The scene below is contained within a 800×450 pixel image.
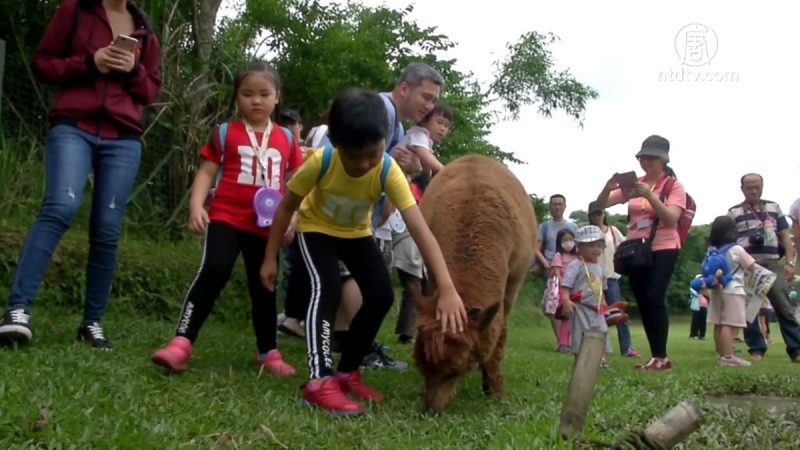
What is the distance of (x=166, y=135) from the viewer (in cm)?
1055

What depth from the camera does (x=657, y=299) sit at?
830 centimetres

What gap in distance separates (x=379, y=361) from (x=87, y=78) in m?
2.95

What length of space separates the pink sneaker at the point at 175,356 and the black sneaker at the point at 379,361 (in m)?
1.89

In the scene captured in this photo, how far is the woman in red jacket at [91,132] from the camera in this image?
518cm

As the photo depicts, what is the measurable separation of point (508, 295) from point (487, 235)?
899 millimetres

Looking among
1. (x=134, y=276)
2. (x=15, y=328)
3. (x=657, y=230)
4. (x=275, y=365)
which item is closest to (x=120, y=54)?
(x=15, y=328)

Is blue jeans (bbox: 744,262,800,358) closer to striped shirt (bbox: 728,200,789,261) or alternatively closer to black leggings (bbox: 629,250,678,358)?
striped shirt (bbox: 728,200,789,261)

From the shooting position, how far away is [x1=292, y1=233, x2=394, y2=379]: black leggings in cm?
511

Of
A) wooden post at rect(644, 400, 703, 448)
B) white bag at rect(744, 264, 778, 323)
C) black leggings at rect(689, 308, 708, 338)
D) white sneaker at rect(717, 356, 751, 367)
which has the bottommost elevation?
black leggings at rect(689, 308, 708, 338)

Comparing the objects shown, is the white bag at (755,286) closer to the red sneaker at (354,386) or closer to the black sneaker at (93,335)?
the red sneaker at (354,386)

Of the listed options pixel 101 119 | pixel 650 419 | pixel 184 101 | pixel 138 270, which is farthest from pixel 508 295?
pixel 184 101

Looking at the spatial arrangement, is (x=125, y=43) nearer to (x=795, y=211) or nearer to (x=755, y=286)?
(x=755, y=286)

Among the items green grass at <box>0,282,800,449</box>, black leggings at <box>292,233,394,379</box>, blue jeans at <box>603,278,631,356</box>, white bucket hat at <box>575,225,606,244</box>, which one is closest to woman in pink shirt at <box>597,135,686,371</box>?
white bucket hat at <box>575,225,606,244</box>

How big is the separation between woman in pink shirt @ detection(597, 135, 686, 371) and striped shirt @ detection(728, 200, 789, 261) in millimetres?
2585
